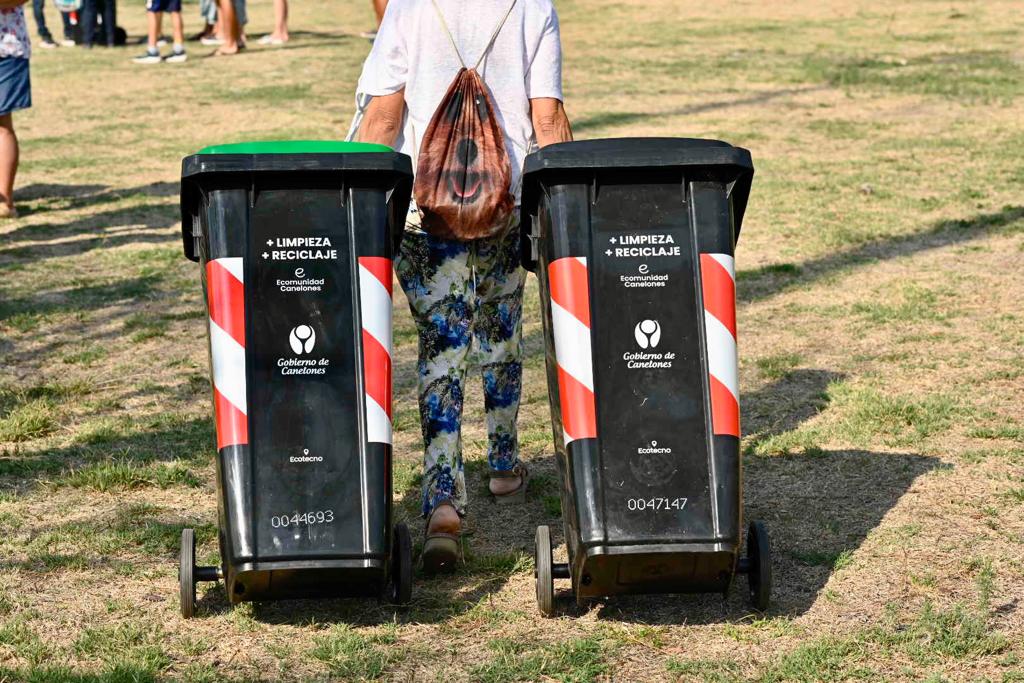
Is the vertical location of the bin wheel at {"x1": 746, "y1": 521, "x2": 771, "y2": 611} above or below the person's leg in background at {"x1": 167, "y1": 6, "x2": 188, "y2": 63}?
below

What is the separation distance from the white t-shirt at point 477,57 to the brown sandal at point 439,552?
106 centimetres

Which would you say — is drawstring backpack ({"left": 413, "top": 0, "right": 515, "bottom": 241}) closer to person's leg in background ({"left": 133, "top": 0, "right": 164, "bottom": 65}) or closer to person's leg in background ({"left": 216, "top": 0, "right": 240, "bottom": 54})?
person's leg in background ({"left": 133, "top": 0, "right": 164, "bottom": 65})

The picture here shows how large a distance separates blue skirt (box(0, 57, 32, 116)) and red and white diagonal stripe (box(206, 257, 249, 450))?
5.42 meters

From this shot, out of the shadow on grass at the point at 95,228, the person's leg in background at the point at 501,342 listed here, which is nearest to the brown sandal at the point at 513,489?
the person's leg in background at the point at 501,342

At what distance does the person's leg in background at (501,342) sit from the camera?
4340 millimetres

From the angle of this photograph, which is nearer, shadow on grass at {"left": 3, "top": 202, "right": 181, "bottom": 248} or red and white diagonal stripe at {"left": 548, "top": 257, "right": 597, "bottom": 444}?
red and white diagonal stripe at {"left": 548, "top": 257, "right": 597, "bottom": 444}

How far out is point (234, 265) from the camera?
373 cm

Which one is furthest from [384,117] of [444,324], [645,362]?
[645,362]

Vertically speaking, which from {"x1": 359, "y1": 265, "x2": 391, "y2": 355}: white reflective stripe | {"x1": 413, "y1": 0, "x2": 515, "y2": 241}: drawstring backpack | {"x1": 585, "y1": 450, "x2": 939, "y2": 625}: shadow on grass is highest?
{"x1": 413, "y1": 0, "x2": 515, "y2": 241}: drawstring backpack

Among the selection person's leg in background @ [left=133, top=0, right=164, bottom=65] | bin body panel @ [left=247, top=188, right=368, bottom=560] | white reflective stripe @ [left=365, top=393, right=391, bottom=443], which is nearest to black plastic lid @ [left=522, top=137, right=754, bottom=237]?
bin body panel @ [left=247, top=188, right=368, bottom=560]

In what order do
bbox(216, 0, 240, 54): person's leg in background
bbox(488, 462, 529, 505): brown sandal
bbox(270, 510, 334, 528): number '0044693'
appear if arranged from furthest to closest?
bbox(216, 0, 240, 54): person's leg in background < bbox(488, 462, 529, 505): brown sandal < bbox(270, 510, 334, 528): number '0044693'

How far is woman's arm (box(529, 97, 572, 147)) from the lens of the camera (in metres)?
4.16

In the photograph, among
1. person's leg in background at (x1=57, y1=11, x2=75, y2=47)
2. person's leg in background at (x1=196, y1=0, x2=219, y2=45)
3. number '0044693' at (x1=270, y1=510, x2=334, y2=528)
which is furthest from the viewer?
person's leg in background at (x1=57, y1=11, x2=75, y2=47)

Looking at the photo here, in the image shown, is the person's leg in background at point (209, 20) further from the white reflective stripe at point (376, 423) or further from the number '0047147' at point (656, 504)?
the number '0047147' at point (656, 504)
